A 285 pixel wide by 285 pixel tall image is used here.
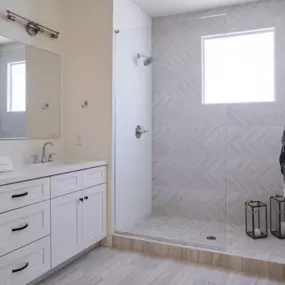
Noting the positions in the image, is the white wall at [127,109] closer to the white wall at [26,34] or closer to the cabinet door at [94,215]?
the cabinet door at [94,215]

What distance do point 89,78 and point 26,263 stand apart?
72.3 inches

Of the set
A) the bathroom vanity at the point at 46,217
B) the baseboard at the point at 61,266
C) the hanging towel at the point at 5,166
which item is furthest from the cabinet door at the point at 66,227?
the hanging towel at the point at 5,166

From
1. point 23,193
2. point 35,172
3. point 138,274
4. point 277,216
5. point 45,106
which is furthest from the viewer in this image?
point 277,216

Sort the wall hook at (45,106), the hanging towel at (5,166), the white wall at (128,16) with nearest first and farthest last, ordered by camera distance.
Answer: the hanging towel at (5,166) → the wall hook at (45,106) → the white wall at (128,16)

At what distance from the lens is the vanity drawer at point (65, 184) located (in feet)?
7.72

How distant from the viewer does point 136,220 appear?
3527mm

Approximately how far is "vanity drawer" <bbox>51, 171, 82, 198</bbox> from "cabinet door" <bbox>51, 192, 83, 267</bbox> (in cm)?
4

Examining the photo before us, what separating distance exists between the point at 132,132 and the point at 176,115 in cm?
67

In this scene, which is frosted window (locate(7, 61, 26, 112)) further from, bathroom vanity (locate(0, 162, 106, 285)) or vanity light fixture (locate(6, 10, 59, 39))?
bathroom vanity (locate(0, 162, 106, 285))

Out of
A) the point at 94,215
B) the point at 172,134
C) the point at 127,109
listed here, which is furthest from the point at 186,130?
the point at 94,215

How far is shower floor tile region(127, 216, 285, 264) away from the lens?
2.66 metres

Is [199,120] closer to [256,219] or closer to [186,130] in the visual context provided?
[186,130]

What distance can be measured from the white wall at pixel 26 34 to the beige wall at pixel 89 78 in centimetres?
12

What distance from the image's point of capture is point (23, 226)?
206cm
